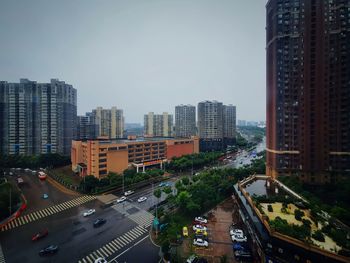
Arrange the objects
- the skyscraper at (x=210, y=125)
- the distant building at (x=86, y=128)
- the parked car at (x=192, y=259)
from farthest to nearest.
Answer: the skyscraper at (x=210, y=125), the distant building at (x=86, y=128), the parked car at (x=192, y=259)

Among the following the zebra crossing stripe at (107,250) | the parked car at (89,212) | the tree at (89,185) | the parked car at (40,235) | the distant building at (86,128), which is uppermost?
the distant building at (86,128)

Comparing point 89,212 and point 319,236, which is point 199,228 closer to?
point 319,236

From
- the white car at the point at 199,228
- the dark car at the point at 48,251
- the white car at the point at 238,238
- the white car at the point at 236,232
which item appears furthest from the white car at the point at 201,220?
the dark car at the point at 48,251

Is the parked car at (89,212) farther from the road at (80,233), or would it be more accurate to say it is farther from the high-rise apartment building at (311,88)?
the high-rise apartment building at (311,88)

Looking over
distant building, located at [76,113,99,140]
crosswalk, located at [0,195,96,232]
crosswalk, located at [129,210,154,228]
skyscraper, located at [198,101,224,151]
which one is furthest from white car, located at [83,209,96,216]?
skyscraper, located at [198,101,224,151]

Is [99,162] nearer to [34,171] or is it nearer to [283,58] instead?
[34,171]

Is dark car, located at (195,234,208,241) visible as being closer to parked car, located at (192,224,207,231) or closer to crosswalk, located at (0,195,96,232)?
parked car, located at (192,224,207,231)
